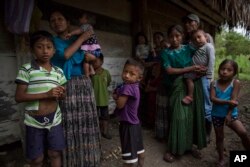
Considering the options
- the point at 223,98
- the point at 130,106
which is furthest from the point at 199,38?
the point at 130,106

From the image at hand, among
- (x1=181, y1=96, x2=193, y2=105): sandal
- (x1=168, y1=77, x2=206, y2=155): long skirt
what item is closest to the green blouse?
(x1=168, y1=77, x2=206, y2=155): long skirt

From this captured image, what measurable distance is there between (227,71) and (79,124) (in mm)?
1624

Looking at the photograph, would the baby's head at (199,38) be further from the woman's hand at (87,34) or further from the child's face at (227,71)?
the woman's hand at (87,34)

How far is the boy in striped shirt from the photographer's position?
2049 millimetres

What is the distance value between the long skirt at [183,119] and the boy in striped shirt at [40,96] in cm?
146

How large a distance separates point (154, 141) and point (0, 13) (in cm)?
242

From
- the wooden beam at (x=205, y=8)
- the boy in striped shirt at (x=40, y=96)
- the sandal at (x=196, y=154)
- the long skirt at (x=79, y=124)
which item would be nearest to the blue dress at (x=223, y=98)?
the sandal at (x=196, y=154)

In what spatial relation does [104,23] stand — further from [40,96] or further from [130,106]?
[40,96]

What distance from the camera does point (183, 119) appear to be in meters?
3.11

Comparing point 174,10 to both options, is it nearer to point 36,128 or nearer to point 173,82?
point 173,82

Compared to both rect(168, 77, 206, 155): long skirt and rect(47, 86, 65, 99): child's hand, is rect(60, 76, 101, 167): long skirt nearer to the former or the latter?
rect(47, 86, 65, 99): child's hand

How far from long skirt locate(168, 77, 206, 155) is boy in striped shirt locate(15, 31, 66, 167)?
1464mm

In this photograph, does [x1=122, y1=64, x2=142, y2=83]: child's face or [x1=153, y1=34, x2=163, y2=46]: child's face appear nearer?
[x1=122, y1=64, x2=142, y2=83]: child's face

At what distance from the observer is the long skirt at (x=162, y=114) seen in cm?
345
